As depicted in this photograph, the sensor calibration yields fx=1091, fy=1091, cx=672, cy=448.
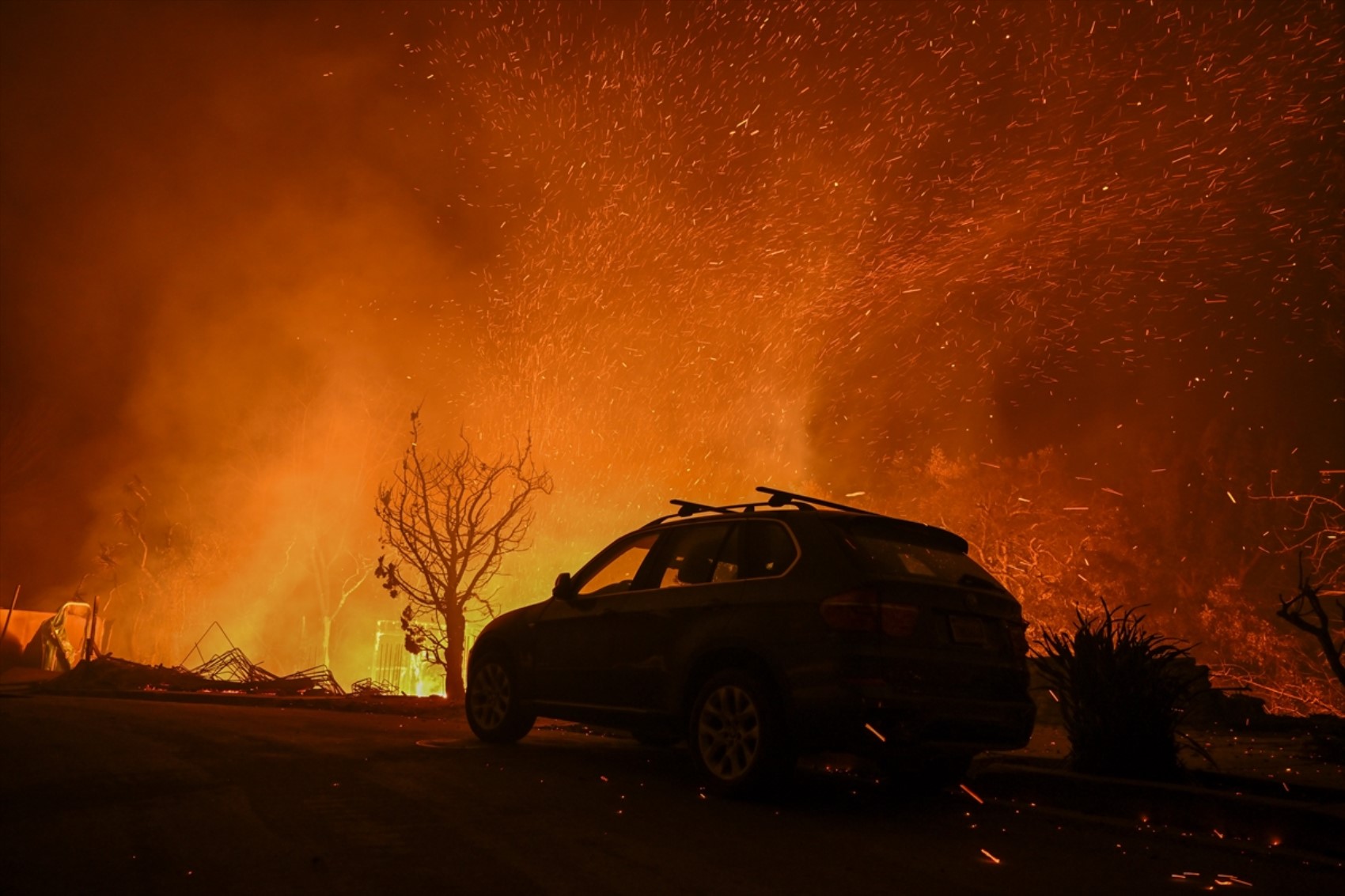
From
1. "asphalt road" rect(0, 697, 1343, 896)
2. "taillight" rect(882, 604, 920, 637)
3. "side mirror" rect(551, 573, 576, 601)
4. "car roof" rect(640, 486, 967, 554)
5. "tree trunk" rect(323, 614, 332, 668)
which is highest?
"tree trunk" rect(323, 614, 332, 668)

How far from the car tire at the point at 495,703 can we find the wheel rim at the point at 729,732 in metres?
2.06

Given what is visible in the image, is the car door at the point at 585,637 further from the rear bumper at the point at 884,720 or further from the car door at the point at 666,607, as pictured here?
the rear bumper at the point at 884,720

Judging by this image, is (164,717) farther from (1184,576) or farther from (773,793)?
(1184,576)

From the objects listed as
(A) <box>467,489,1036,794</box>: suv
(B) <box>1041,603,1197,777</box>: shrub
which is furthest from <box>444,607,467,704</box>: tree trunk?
(B) <box>1041,603,1197,777</box>: shrub

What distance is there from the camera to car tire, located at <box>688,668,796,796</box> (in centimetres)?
572

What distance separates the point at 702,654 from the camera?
247 inches

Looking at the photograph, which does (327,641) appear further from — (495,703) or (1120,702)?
(1120,702)

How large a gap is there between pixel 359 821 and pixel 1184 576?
3517cm

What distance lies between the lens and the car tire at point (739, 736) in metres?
5.72

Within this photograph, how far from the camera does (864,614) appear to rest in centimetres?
558

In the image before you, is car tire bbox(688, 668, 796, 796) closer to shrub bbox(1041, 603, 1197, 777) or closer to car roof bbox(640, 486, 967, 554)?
car roof bbox(640, 486, 967, 554)

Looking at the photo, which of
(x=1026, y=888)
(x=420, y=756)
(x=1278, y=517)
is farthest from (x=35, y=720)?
(x=1278, y=517)

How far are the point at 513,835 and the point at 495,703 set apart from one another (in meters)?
3.31

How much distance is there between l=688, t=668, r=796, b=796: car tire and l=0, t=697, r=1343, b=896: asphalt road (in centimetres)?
18
